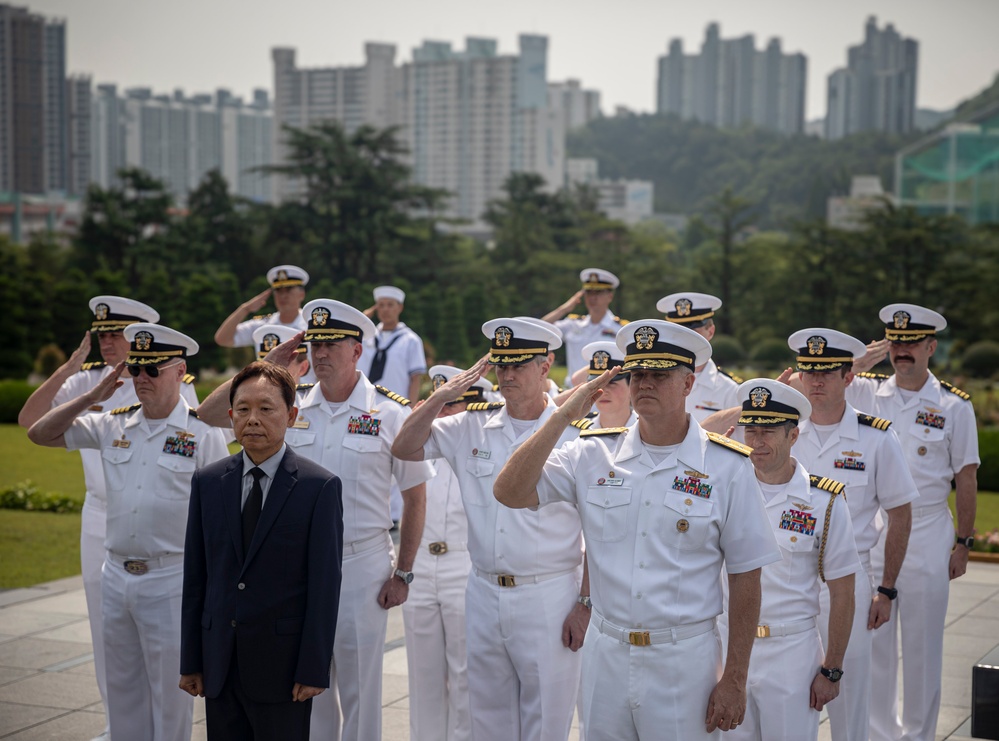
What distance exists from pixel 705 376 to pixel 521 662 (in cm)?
328

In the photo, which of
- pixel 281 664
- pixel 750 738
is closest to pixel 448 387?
pixel 281 664

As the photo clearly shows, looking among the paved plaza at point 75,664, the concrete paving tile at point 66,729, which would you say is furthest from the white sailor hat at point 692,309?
the concrete paving tile at point 66,729

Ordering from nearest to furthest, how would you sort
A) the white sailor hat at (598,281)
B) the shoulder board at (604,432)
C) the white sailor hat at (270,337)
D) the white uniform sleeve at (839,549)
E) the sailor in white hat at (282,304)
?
the shoulder board at (604,432) < the white uniform sleeve at (839,549) < the white sailor hat at (270,337) < the sailor in white hat at (282,304) < the white sailor hat at (598,281)

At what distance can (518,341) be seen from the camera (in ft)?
17.3

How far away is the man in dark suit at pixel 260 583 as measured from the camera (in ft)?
13.6

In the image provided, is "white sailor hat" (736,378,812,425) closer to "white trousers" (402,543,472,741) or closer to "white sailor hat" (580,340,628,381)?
"white sailor hat" (580,340,628,381)

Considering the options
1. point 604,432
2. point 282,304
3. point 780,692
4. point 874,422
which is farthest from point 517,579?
point 282,304

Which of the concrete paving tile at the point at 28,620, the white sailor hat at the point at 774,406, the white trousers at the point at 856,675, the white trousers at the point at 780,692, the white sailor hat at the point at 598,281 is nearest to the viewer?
the white trousers at the point at 780,692

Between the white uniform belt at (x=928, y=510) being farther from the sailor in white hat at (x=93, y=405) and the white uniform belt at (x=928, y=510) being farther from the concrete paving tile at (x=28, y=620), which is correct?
the concrete paving tile at (x=28, y=620)

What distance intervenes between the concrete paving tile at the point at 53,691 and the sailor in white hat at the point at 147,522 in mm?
1486

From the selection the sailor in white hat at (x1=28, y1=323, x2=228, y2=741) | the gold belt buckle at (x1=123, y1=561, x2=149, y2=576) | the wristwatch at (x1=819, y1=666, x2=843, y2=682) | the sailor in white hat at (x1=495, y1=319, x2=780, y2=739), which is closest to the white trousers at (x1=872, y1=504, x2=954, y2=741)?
the wristwatch at (x1=819, y1=666, x2=843, y2=682)

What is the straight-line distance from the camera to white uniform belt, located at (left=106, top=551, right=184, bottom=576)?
Answer: 546 cm

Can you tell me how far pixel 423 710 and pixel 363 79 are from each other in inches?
5565

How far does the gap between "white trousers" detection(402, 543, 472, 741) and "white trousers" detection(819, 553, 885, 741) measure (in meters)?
1.80
